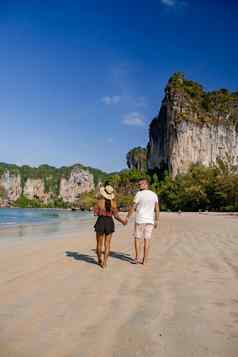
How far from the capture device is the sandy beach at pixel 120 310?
10.8 feet

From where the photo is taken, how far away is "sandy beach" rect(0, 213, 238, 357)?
3.30 m

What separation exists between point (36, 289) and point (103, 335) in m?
2.31

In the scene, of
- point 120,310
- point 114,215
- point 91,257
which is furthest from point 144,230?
point 120,310

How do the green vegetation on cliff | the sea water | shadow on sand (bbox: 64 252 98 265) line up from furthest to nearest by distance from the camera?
the green vegetation on cliff < the sea water < shadow on sand (bbox: 64 252 98 265)

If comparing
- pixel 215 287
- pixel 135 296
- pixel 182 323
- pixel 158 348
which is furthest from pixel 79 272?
pixel 158 348

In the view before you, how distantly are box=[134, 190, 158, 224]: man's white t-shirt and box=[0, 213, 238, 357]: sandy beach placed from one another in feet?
3.41

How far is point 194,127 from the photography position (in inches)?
4373

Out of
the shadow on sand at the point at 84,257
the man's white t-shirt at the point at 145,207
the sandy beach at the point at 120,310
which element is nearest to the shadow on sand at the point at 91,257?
the shadow on sand at the point at 84,257

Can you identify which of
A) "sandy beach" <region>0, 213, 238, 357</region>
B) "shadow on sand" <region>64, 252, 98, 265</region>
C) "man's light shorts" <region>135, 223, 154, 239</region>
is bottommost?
"shadow on sand" <region>64, 252, 98, 265</region>

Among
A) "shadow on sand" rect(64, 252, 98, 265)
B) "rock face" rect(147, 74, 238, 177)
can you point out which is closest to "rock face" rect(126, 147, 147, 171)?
"rock face" rect(147, 74, 238, 177)

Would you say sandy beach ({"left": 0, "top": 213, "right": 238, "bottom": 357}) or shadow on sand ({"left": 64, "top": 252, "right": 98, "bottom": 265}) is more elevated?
sandy beach ({"left": 0, "top": 213, "right": 238, "bottom": 357})

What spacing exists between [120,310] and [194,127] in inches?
4349

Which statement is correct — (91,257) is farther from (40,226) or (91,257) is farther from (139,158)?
(139,158)

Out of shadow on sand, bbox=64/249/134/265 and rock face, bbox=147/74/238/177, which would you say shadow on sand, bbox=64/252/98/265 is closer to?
shadow on sand, bbox=64/249/134/265
